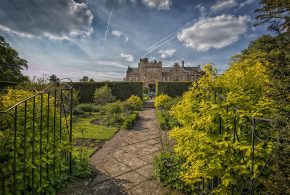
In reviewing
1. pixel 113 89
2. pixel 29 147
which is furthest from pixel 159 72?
pixel 29 147

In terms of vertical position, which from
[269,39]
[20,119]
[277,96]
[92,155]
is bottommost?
[92,155]

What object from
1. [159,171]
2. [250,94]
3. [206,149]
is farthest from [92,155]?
[250,94]

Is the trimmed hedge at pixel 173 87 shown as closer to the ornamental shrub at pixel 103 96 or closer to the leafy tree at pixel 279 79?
the ornamental shrub at pixel 103 96

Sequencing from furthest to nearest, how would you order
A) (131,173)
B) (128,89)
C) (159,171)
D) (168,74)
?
(168,74), (128,89), (131,173), (159,171)

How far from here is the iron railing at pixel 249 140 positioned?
6.46 feet

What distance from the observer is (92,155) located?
18.8ft

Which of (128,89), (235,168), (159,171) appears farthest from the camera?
(128,89)

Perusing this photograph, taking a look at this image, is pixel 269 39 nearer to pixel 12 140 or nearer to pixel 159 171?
pixel 159 171

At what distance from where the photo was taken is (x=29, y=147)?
281 centimetres

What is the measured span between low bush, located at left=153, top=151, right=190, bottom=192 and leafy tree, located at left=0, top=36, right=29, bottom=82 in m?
20.4

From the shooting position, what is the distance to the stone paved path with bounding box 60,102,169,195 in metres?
3.67

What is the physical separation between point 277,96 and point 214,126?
2.78ft

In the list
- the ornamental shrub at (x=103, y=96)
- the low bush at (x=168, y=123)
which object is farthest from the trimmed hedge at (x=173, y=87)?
the low bush at (x=168, y=123)

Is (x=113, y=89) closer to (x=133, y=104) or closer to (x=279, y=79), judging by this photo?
(x=133, y=104)
